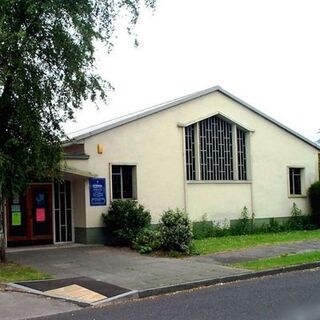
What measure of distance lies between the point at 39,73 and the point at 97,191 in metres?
6.45

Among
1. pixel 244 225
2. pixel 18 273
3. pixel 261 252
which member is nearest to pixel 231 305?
pixel 18 273

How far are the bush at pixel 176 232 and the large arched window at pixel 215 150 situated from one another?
17.6 ft

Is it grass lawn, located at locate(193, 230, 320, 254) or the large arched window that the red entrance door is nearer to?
grass lawn, located at locate(193, 230, 320, 254)

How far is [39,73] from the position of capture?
554 inches

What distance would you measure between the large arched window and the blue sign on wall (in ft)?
13.5

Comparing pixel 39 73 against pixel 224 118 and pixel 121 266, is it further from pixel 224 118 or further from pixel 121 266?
pixel 224 118

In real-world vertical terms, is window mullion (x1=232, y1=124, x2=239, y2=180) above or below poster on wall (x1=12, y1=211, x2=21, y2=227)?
above

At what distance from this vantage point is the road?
8539 mm

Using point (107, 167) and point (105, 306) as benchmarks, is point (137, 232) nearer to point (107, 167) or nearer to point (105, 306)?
point (107, 167)

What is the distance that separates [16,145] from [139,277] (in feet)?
15.2

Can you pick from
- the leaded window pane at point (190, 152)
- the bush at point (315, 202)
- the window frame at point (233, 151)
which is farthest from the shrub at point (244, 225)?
the bush at point (315, 202)

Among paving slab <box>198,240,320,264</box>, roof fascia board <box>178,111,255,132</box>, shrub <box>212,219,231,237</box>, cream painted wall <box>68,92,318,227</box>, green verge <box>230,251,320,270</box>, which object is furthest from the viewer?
shrub <box>212,219,231,237</box>

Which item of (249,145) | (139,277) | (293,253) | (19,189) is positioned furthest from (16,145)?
(249,145)

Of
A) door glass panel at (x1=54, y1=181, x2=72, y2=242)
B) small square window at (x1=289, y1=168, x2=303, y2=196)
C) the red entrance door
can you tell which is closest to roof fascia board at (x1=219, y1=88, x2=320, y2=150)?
small square window at (x1=289, y1=168, x2=303, y2=196)
